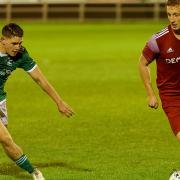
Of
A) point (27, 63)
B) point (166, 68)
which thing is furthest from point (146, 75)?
point (27, 63)

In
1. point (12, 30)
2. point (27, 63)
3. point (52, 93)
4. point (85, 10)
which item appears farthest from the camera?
point (85, 10)

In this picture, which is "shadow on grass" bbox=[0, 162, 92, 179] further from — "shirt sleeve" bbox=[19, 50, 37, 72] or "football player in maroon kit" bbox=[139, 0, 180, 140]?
"football player in maroon kit" bbox=[139, 0, 180, 140]

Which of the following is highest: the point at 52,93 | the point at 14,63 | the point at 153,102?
the point at 14,63

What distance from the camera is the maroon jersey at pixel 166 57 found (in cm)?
945

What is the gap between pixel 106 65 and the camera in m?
25.9

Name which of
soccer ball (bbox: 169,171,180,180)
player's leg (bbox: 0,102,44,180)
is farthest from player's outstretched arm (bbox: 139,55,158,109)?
player's leg (bbox: 0,102,44,180)

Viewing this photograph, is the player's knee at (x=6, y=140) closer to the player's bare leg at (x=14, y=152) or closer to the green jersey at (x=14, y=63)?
the player's bare leg at (x=14, y=152)

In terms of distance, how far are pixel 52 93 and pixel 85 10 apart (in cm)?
3954

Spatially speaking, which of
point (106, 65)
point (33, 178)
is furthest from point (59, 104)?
point (106, 65)

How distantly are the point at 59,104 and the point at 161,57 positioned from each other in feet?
4.61

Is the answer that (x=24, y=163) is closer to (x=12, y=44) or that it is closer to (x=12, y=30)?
(x=12, y=44)

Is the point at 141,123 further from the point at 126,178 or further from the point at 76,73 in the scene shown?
the point at 76,73

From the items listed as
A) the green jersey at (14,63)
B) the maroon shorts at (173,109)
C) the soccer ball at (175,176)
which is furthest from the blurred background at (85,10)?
the soccer ball at (175,176)

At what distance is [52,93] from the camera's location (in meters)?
10.1
